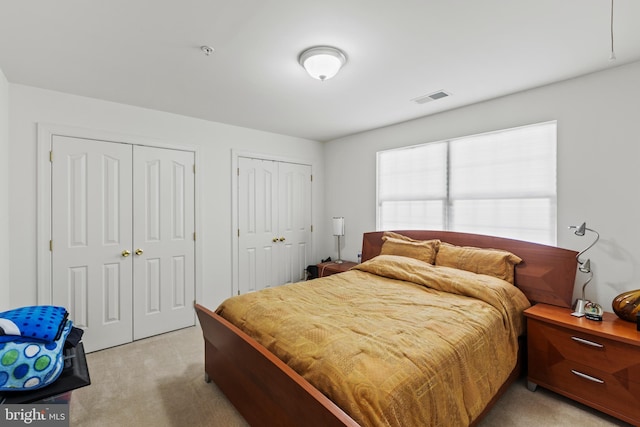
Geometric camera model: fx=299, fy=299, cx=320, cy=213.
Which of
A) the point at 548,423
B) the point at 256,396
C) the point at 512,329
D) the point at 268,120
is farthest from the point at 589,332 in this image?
the point at 268,120

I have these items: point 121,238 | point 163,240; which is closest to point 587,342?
point 163,240

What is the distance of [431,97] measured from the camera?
2945 mm

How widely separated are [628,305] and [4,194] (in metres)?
4.86

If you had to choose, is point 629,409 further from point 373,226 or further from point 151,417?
point 151,417

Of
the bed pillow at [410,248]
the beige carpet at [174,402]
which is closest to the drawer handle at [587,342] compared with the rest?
the beige carpet at [174,402]

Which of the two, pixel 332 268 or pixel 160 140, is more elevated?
pixel 160 140

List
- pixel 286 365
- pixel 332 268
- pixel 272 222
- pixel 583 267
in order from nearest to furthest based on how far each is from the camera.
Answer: pixel 286 365, pixel 583 267, pixel 332 268, pixel 272 222

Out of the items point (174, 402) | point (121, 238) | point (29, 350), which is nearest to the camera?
point (29, 350)

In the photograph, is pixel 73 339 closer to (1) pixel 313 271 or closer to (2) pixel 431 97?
(1) pixel 313 271

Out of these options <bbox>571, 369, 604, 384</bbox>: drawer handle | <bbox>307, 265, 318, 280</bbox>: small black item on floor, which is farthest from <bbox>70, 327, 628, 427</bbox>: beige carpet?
<bbox>307, 265, 318, 280</bbox>: small black item on floor

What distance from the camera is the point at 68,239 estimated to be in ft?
9.32

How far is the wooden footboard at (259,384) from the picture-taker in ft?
4.16

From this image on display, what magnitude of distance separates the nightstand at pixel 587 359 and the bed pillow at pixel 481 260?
14.9 inches

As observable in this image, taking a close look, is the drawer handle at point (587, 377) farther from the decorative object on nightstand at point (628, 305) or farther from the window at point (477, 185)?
the window at point (477, 185)
